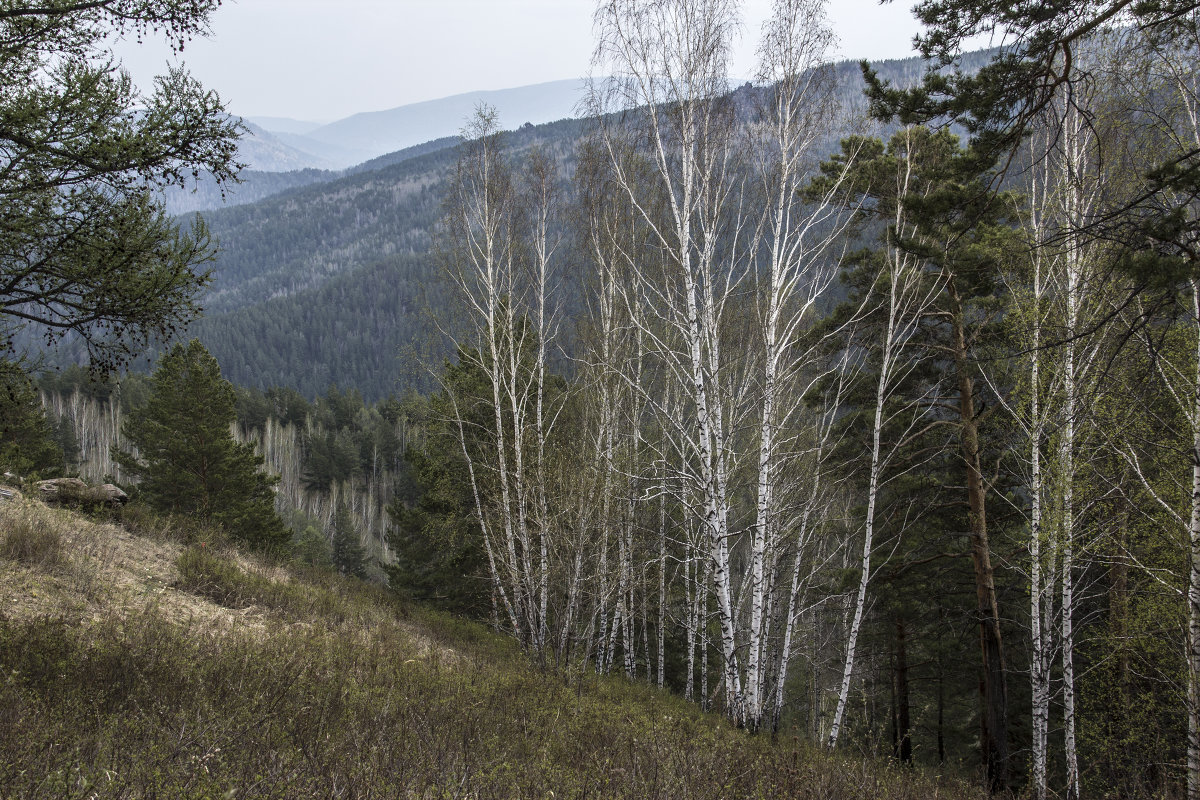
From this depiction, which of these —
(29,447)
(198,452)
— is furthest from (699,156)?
(29,447)

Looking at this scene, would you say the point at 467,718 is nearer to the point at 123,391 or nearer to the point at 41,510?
the point at 41,510

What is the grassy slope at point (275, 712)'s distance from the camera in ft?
9.85

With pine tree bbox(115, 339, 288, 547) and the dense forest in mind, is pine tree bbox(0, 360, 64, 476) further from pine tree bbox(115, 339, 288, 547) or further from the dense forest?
the dense forest

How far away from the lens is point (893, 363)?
10.1m

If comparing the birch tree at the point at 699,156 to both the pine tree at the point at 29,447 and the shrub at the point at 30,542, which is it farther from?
the pine tree at the point at 29,447

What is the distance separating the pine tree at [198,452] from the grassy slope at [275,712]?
1005 centimetres

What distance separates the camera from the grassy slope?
3004 mm

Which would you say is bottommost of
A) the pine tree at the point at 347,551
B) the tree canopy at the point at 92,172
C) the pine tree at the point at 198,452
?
the pine tree at the point at 347,551

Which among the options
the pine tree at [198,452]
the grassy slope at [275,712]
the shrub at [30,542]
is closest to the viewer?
the grassy slope at [275,712]

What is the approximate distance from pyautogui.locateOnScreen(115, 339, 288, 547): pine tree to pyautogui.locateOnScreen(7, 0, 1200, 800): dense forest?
5.55 meters

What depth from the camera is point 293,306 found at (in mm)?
157375

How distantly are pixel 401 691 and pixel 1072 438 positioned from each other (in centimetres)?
863

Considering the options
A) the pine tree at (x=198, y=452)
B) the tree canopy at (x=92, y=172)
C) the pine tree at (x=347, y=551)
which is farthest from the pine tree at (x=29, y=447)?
the pine tree at (x=347, y=551)

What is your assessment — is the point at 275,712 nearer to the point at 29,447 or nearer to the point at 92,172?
the point at 92,172
